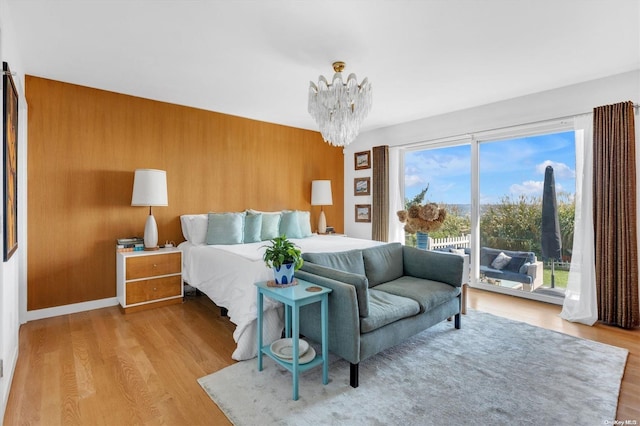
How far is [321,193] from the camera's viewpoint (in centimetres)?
531

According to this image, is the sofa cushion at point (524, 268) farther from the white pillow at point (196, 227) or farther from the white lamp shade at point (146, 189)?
the white lamp shade at point (146, 189)

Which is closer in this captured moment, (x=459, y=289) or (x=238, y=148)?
(x=459, y=289)

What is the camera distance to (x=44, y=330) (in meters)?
2.97

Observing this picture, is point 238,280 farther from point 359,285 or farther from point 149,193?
point 149,193

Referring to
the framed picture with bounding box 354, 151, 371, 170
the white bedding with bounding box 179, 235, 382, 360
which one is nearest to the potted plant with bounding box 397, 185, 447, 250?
the white bedding with bounding box 179, 235, 382, 360

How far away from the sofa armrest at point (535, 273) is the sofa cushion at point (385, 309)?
94.2 inches

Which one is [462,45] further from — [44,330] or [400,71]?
[44,330]

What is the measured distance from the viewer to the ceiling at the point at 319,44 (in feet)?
7.07

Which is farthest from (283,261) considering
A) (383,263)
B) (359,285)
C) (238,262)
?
(383,263)

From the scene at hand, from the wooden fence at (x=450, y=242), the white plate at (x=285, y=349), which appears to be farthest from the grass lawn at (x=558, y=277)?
the white plate at (x=285, y=349)

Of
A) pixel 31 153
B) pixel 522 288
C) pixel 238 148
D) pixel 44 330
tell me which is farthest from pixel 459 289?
pixel 31 153

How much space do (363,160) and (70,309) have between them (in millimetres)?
4602

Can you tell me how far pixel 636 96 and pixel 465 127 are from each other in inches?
66.8

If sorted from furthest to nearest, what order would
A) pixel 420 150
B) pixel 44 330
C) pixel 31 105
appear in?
1. pixel 420 150
2. pixel 31 105
3. pixel 44 330
